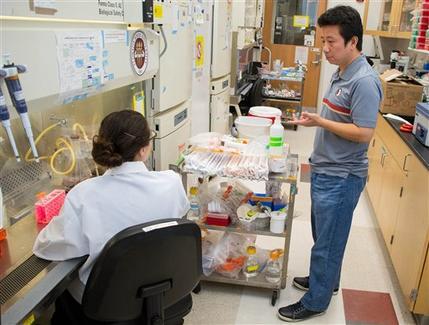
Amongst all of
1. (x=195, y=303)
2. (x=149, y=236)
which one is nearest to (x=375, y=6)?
(x=195, y=303)

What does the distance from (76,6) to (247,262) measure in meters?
1.58

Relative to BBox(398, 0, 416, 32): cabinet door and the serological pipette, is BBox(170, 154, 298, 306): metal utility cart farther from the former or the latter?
BBox(398, 0, 416, 32): cabinet door

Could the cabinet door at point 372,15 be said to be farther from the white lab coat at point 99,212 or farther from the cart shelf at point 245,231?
the white lab coat at point 99,212

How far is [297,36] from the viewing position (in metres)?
6.17

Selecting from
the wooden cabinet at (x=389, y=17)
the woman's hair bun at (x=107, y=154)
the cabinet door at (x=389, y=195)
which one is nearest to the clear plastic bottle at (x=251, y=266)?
the cabinet door at (x=389, y=195)

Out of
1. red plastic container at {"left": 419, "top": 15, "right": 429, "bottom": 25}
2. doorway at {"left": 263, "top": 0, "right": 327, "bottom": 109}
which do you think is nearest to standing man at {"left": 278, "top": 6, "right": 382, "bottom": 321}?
red plastic container at {"left": 419, "top": 15, "right": 429, "bottom": 25}

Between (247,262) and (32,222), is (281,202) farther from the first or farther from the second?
(32,222)

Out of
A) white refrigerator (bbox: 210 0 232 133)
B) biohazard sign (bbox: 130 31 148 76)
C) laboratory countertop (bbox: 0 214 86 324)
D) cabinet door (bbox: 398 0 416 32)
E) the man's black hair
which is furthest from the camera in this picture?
cabinet door (bbox: 398 0 416 32)

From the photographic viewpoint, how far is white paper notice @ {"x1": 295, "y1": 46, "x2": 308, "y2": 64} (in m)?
6.13

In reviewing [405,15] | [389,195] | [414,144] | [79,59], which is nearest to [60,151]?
[79,59]

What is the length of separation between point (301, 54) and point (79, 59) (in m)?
5.29

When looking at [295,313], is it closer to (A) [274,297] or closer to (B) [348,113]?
(A) [274,297]

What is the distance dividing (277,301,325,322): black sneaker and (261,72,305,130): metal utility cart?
357 cm

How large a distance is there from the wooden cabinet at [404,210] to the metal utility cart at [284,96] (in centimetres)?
230
